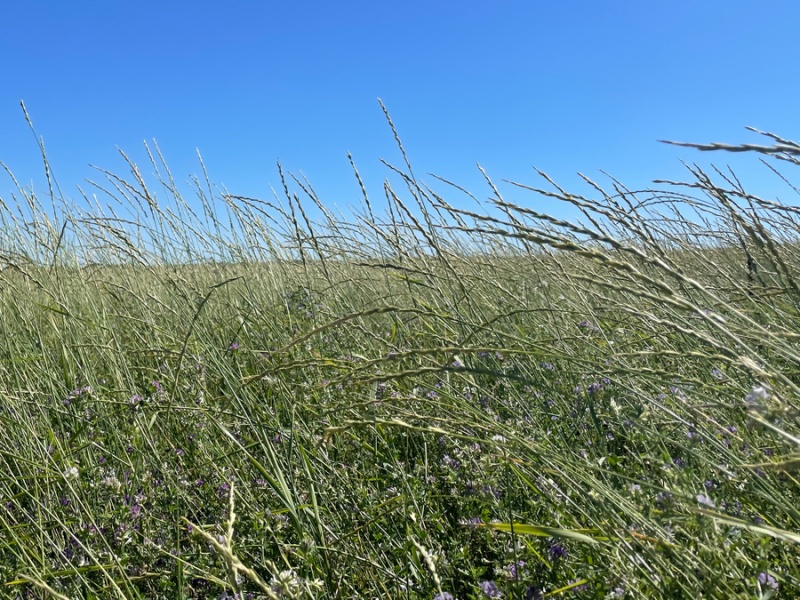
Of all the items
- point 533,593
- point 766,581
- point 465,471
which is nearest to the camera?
point 766,581

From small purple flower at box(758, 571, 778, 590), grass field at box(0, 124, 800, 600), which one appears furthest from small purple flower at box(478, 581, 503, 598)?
small purple flower at box(758, 571, 778, 590)

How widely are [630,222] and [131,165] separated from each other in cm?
305

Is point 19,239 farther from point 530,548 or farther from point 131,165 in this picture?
point 530,548

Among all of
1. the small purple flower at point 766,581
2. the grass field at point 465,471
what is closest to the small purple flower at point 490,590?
the grass field at point 465,471

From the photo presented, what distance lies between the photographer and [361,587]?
1.21m

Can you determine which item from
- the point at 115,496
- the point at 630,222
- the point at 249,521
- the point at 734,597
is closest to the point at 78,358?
the point at 115,496

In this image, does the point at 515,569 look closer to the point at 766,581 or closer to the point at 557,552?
the point at 557,552

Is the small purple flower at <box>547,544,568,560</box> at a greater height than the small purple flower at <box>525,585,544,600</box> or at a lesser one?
greater

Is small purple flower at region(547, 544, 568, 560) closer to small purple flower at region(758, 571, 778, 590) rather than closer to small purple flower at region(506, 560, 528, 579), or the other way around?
small purple flower at region(506, 560, 528, 579)

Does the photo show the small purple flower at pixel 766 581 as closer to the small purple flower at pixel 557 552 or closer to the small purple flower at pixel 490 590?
the small purple flower at pixel 557 552

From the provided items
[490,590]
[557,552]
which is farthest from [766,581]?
[490,590]

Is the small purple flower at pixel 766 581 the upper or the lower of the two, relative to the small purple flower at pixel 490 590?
upper

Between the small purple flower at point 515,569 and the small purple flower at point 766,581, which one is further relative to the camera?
the small purple flower at point 515,569

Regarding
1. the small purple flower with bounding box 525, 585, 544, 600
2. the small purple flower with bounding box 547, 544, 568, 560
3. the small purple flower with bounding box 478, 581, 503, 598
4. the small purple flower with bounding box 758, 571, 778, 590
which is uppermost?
the small purple flower with bounding box 758, 571, 778, 590
